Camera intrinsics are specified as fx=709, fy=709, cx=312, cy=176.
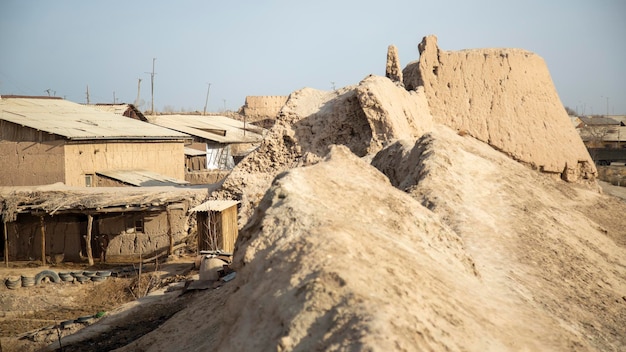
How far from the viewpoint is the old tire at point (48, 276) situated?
15.7 m

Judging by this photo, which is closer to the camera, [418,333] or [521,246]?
[418,333]

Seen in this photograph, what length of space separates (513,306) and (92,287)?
12259 millimetres

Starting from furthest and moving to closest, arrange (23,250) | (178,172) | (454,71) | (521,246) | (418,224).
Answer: (178,172) → (23,250) → (454,71) → (521,246) → (418,224)

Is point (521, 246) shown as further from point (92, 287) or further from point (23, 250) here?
point (23, 250)

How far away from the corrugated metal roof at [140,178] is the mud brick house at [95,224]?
302 centimetres

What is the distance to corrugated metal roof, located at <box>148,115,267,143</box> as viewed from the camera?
35.3m

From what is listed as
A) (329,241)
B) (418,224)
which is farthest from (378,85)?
(329,241)

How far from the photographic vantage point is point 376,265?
3990mm

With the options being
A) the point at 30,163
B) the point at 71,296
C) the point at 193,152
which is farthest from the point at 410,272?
the point at 193,152

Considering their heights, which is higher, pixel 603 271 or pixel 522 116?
pixel 522 116

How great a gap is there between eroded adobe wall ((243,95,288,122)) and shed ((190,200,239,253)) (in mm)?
28858

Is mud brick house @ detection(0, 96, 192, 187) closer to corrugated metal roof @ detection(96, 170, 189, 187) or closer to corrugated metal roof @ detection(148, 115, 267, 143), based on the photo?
corrugated metal roof @ detection(96, 170, 189, 187)

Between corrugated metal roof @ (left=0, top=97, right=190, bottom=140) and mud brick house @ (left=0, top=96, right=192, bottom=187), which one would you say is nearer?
mud brick house @ (left=0, top=96, right=192, bottom=187)

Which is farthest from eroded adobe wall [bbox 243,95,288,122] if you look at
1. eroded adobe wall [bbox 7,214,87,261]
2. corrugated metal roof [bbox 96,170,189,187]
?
eroded adobe wall [bbox 7,214,87,261]
